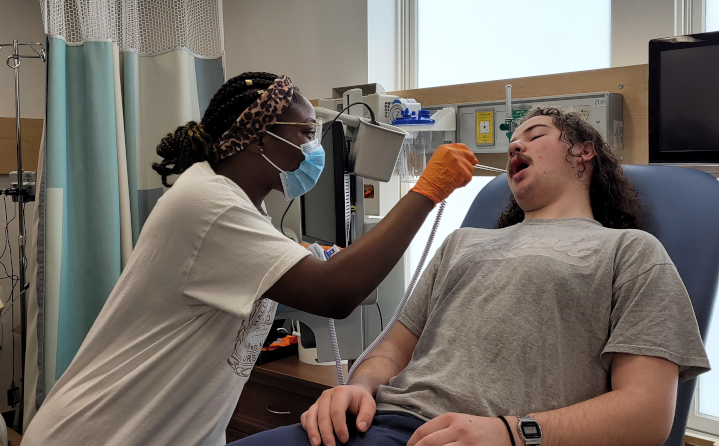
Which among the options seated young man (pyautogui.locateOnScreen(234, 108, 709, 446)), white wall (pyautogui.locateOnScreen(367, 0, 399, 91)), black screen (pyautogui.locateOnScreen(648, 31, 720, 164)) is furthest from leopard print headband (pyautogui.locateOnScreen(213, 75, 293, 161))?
white wall (pyautogui.locateOnScreen(367, 0, 399, 91))

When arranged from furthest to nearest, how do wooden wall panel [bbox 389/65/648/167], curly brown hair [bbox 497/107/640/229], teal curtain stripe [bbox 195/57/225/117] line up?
teal curtain stripe [bbox 195/57/225/117], wooden wall panel [bbox 389/65/648/167], curly brown hair [bbox 497/107/640/229]

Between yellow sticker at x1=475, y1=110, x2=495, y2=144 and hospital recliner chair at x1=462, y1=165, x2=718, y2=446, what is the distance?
0.71m

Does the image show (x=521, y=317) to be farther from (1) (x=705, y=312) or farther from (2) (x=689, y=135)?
(2) (x=689, y=135)

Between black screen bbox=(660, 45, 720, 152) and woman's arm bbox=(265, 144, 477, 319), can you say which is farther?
black screen bbox=(660, 45, 720, 152)

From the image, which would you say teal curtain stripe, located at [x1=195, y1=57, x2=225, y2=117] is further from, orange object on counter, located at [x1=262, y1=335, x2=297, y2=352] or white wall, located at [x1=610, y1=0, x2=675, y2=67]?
white wall, located at [x1=610, y1=0, x2=675, y2=67]

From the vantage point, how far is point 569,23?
2355 millimetres

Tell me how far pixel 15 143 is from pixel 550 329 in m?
3.12

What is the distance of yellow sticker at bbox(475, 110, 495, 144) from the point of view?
2.20 m

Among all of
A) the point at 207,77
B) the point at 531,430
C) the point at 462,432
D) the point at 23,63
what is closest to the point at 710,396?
the point at 531,430

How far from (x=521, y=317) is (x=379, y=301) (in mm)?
1164

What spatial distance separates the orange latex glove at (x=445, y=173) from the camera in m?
1.18

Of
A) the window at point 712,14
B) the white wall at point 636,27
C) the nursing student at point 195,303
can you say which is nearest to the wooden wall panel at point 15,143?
the nursing student at point 195,303

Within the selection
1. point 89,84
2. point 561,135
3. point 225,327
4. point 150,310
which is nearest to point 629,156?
point 561,135

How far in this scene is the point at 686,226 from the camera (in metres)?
1.33
